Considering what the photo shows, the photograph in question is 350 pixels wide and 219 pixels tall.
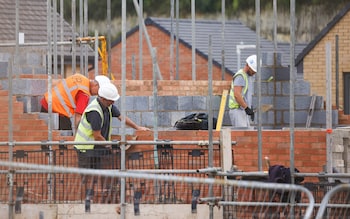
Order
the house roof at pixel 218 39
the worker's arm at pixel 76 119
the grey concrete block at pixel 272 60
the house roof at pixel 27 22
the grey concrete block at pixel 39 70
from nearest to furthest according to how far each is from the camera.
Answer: the worker's arm at pixel 76 119, the grey concrete block at pixel 272 60, the grey concrete block at pixel 39 70, the house roof at pixel 218 39, the house roof at pixel 27 22

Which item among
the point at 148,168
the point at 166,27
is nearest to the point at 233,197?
the point at 148,168

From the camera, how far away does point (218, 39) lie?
3397 cm

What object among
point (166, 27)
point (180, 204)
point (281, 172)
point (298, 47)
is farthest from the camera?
point (298, 47)

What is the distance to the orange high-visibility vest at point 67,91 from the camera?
15.9 metres

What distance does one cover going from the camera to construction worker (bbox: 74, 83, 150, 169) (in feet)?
47.3

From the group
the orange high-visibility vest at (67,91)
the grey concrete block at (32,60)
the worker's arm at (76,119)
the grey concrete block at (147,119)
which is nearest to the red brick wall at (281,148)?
the worker's arm at (76,119)

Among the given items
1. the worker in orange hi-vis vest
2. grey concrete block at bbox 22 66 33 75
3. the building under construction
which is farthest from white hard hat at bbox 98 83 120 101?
grey concrete block at bbox 22 66 33 75

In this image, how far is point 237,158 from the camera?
48.6 feet

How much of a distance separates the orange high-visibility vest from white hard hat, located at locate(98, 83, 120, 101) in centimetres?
119

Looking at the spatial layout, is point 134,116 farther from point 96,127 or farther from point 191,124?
point 96,127

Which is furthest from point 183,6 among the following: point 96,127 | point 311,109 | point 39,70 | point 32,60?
point 96,127

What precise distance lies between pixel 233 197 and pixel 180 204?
83 cm

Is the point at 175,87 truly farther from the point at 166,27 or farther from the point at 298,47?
the point at 298,47

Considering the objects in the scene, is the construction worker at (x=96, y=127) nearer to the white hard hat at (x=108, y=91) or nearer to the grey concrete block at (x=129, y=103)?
the white hard hat at (x=108, y=91)
